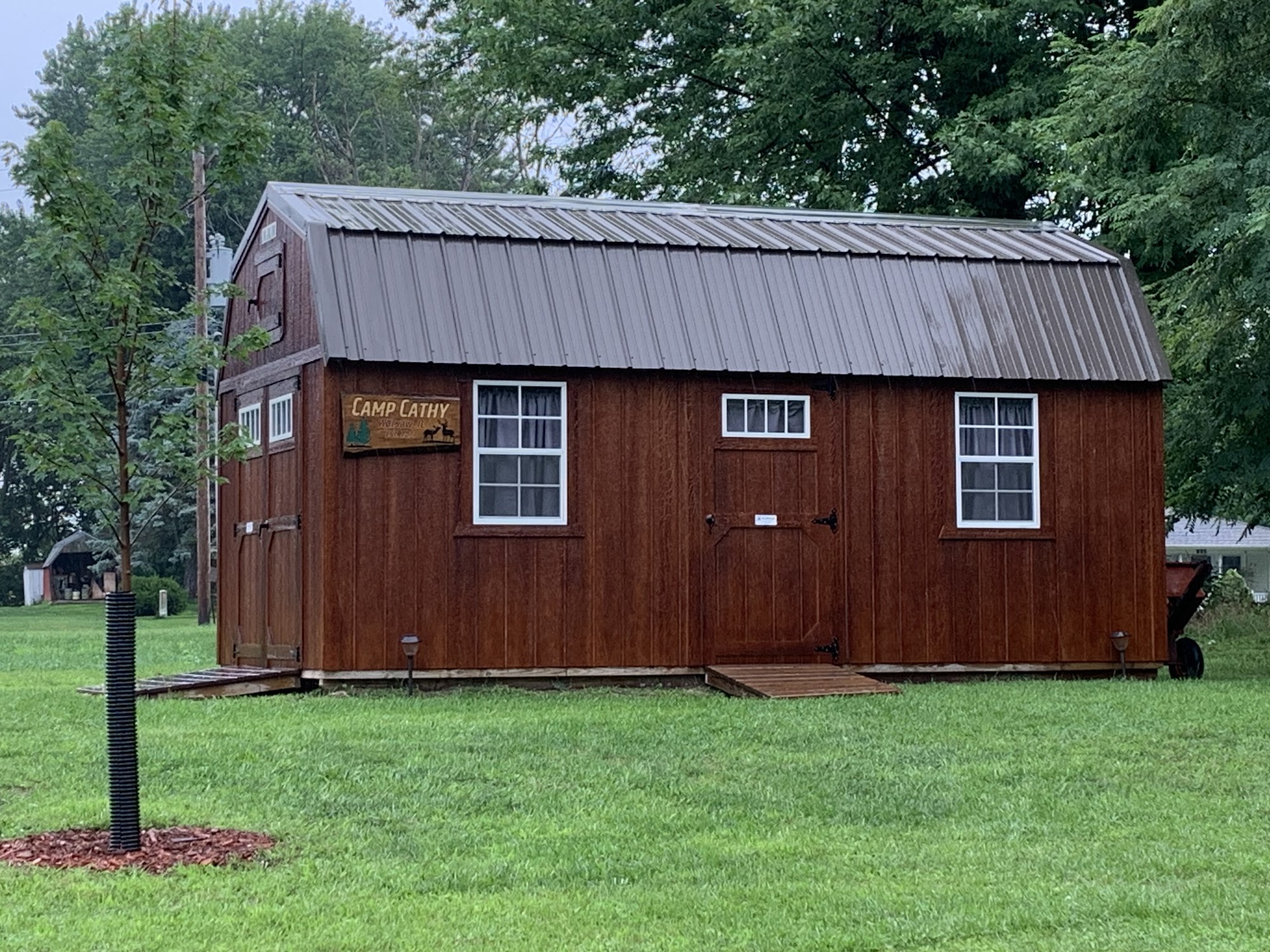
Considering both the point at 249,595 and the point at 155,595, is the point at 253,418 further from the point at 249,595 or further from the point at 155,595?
the point at 155,595

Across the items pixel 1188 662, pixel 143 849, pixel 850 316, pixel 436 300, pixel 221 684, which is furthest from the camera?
pixel 1188 662

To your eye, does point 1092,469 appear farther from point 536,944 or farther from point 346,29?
point 346,29

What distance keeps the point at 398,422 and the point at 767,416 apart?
10.6 feet

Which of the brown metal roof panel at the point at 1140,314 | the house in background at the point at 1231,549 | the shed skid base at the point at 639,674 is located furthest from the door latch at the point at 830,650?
the house in background at the point at 1231,549

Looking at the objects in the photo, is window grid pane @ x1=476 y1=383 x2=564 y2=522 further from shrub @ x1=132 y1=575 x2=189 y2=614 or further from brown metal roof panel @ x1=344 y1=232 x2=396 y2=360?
shrub @ x1=132 y1=575 x2=189 y2=614

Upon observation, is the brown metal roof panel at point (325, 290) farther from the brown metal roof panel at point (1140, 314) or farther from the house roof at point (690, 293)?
the brown metal roof panel at point (1140, 314)

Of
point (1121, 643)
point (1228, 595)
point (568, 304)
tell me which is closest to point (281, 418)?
point (568, 304)

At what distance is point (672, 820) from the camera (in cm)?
844

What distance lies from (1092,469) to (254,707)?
7726 millimetres

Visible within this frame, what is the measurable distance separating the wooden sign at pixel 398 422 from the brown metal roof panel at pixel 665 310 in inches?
73.2

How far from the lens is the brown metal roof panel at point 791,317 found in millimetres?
15352

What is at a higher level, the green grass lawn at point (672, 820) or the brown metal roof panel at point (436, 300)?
the brown metal roof panel at point (436, 300)

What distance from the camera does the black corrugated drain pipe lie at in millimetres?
7695

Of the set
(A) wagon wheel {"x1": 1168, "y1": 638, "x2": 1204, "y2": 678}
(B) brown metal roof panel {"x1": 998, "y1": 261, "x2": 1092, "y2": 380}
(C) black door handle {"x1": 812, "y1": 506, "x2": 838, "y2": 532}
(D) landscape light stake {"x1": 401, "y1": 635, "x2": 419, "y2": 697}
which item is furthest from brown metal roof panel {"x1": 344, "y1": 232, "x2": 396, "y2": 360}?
(A) wagon wheel {"x1": 1168, "y1": 638, "x2": 1204, "y2": 678}
